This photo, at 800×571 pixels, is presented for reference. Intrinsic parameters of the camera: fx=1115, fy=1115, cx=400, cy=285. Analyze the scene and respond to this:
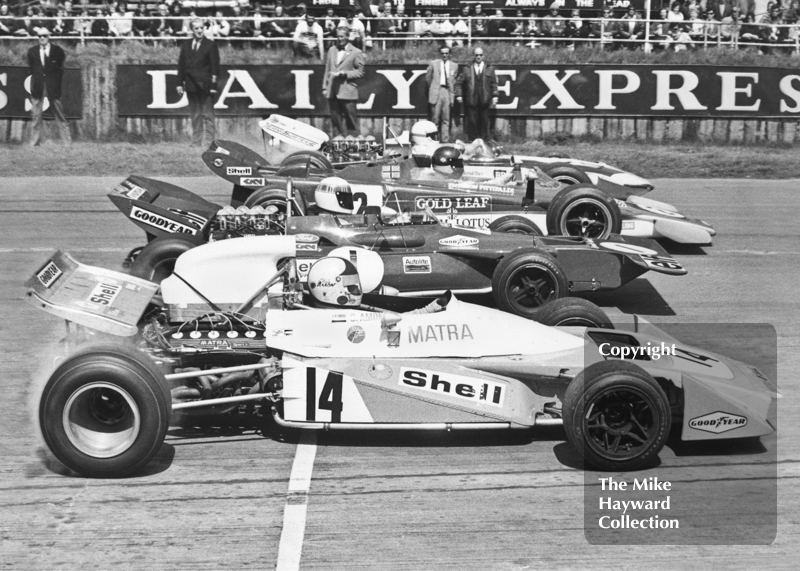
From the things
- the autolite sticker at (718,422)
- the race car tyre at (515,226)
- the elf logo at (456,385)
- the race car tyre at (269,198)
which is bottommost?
the autolite sticker at (718,422)

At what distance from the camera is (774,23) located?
79.9 ft

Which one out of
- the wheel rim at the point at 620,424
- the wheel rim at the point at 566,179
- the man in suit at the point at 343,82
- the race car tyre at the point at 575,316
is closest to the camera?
Answer: the wheel rim at the point at 620,424

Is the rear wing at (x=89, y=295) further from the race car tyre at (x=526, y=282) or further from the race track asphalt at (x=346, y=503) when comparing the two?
the race car tyre at (x=526, y=282)

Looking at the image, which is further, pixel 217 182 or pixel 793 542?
pixel 217 182

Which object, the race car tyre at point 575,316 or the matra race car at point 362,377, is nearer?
the matra race car at point 362,377

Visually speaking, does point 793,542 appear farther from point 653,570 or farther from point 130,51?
point 130,51

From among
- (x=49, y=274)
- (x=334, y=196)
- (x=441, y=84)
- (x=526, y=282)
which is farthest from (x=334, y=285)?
(x=441, y=84)

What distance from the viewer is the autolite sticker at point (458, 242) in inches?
419

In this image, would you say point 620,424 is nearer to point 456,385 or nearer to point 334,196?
point 456,385

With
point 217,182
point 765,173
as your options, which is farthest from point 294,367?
point 765,173

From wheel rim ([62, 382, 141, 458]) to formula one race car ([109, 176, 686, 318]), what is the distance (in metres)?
3.18

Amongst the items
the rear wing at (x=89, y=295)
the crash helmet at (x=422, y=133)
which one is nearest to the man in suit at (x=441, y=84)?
the crash helmet at (x=422, y=133)

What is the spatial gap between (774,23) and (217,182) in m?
13.2

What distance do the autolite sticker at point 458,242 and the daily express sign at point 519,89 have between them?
10.9 m
